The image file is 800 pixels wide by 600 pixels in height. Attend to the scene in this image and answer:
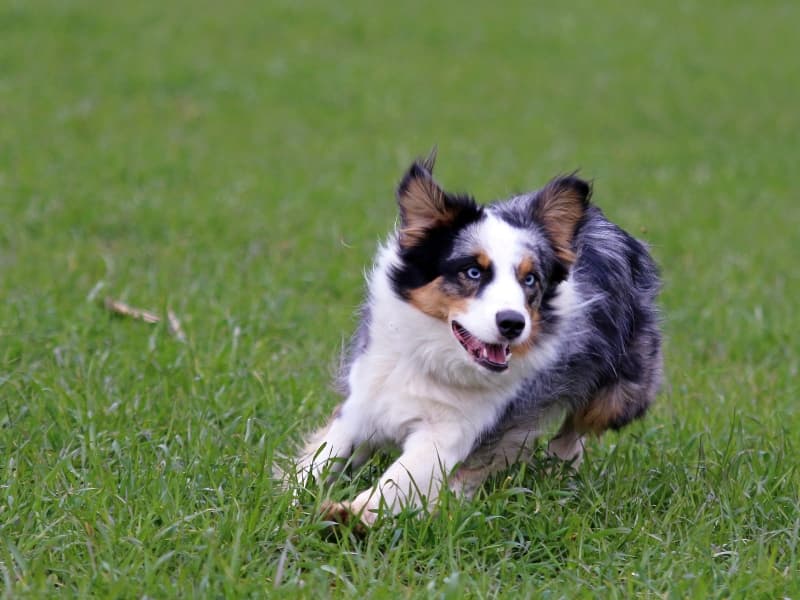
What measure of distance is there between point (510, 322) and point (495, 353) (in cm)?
21

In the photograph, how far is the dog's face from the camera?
359 cm

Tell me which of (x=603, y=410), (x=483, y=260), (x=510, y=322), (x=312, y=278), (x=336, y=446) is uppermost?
(x=483, y=260)

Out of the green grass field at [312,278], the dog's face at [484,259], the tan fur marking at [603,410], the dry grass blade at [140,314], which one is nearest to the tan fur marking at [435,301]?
the dog's face at [484,259]

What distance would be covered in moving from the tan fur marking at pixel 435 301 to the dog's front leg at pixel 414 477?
15.7 inches

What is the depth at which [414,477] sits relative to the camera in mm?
3740

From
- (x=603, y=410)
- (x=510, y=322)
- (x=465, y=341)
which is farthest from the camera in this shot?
(x=603, y=410)

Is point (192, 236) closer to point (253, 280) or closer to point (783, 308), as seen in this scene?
point (253, 280)

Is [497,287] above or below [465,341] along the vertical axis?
above

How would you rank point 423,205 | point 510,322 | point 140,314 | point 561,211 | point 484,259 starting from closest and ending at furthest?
point 510,322 < point 484,259 < point 423,205 < point 561,211 < point 140,314

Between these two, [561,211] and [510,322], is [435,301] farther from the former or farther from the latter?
[561,211]

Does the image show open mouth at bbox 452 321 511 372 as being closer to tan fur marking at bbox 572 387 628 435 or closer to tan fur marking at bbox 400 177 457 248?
tan fur marking at bbox 400 177 457 248

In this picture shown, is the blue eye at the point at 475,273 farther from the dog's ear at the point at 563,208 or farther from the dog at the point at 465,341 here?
the dog's ear at the point at 563,208

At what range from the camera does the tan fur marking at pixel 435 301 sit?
12.2 feet

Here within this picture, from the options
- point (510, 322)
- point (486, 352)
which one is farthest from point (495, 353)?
point (510, 322)
